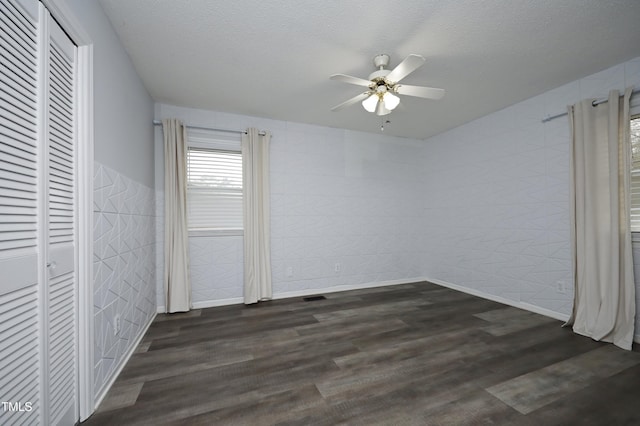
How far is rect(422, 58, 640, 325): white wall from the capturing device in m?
2.73

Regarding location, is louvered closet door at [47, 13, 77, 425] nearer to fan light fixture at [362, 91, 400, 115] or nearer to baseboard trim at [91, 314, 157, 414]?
baseboard trim at [91, 314, 157, 414]

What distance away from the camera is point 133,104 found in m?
2.30

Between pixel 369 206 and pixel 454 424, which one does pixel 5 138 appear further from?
pixel 369 206

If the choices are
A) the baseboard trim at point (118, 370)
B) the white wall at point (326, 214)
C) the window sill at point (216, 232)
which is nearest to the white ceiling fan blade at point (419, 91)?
the white wall at point (326, 214)

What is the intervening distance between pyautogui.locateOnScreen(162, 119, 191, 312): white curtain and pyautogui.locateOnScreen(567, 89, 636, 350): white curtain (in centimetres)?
426

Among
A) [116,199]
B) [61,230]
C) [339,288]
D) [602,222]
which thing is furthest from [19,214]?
[602,222]

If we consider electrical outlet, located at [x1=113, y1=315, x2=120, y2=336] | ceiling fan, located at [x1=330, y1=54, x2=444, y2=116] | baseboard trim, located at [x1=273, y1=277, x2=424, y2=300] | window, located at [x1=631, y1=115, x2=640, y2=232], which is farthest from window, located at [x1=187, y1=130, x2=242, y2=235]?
window, located at [x1=631, y1=115, x2=640, y2=232]

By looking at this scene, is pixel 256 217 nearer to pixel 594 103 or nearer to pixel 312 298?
pixel 312 298

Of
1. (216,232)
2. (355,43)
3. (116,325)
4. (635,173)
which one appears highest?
(355,43)

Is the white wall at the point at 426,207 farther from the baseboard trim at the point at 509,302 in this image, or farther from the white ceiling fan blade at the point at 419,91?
the white ceiling fan blade at the point at 419,91

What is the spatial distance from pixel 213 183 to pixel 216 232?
663mm

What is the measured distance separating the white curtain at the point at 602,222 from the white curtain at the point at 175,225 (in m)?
4.26

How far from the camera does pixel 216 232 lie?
3314 millimetres

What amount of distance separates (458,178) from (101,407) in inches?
182
